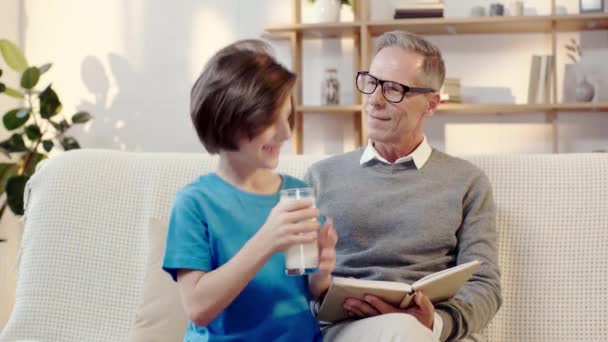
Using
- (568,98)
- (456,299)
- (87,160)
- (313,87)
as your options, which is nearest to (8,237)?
(313,87)

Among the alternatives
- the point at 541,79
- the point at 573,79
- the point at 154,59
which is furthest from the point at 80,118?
the point at 573,79

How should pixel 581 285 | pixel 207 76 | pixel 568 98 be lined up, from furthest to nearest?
pixel 568 98 < pixel 581 285 < pixel 207 76

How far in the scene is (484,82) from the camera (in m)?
4.54

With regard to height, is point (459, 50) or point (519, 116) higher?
point (459, 50)

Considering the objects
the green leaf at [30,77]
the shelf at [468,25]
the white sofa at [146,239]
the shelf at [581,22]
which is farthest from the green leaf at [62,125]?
the shelf at [581,22]

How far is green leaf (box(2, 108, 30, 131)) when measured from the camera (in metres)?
4.20

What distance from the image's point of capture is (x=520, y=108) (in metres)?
4.30

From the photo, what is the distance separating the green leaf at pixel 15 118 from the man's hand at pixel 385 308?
2855 millimetres

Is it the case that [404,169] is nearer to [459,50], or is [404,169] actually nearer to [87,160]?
[87,160]

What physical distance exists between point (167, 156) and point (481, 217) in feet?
2.72

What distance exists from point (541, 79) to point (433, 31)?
581 millimetres

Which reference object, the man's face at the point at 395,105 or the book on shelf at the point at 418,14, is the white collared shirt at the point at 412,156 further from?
the book on shelf at the point at 418,14

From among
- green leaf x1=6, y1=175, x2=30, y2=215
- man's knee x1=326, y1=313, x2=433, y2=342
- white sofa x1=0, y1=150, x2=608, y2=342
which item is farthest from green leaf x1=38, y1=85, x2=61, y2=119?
man's knee x1=326, y1=313, x2=433, y2=342

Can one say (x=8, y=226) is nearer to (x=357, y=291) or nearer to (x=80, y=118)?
(x=80, y=118)
